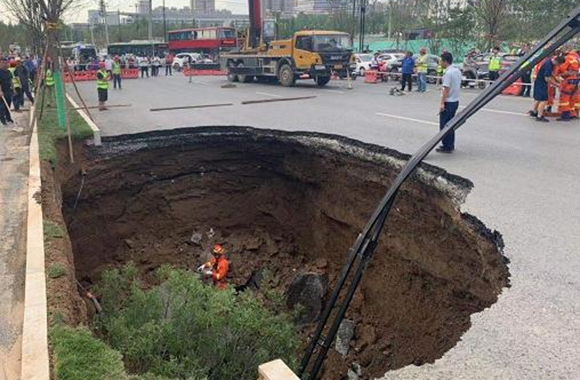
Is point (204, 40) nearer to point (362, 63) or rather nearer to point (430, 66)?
point (362, 63)

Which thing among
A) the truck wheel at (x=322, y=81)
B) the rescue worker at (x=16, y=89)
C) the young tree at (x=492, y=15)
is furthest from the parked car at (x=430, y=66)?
the rescue worker at (x=16, y=89)

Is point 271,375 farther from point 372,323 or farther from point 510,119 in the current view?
point 510,119

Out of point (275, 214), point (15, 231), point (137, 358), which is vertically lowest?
point (275, 214)

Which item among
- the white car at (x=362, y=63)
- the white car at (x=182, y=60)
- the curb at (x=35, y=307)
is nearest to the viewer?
the curb at (x=35, y=307)

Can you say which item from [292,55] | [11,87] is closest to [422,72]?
[292,55]

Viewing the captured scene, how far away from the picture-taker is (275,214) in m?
10.5

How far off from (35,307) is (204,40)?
49773 mm

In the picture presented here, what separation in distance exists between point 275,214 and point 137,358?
20.9ft

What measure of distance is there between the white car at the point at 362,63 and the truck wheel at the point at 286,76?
7.90 meters

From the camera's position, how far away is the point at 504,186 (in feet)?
22.1

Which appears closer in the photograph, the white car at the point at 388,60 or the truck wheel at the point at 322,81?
the truck wheel at the point at 322,81

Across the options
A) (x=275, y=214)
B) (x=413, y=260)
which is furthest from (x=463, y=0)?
(x=413, y=260)

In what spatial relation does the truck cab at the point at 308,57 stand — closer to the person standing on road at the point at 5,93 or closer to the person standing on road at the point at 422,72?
the person standing on road at the point at 422,72

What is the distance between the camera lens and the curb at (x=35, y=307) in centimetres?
312
